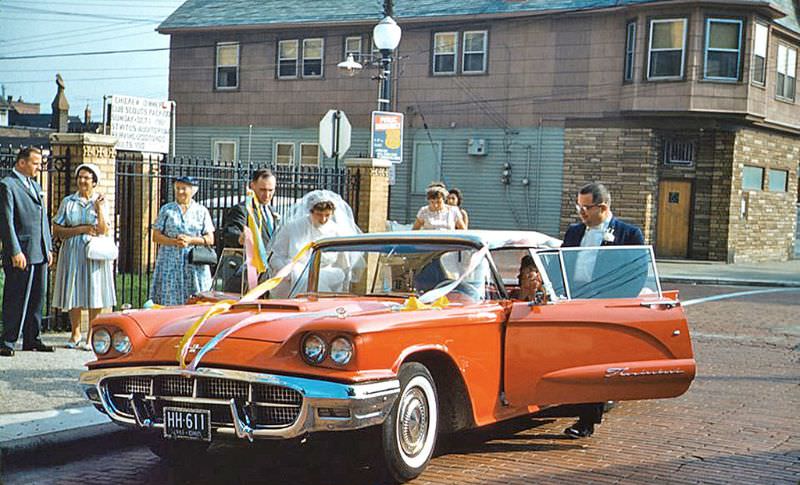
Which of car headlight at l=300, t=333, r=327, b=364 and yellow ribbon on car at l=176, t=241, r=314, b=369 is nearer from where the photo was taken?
car headlight at l=300, t=333, r=327, b=364

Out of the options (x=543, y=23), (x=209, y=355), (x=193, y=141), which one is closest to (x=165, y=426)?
(x=209, y=355)

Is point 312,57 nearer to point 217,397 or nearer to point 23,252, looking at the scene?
point 23,252

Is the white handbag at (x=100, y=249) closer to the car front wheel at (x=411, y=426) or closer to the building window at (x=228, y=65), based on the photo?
the car front wheel at (x=411, y=426)

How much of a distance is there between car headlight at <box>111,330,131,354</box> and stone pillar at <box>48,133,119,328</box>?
5.21m

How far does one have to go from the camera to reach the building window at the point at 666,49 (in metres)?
27.8

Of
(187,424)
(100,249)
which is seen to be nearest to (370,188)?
(100,249)

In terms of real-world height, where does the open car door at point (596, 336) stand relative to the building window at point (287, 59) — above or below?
below

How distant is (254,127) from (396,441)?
98.2 feet

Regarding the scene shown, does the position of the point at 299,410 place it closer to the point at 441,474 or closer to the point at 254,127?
the point at 441,474

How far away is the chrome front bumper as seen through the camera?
529 centimetres

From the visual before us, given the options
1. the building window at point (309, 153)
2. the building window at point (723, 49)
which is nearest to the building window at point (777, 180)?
the building window at point (723, 49)

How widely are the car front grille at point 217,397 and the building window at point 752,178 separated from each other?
26.1 metres

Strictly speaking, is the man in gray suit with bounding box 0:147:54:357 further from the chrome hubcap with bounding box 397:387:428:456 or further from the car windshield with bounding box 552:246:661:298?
the car windshield with bounding box 552:246:661:298

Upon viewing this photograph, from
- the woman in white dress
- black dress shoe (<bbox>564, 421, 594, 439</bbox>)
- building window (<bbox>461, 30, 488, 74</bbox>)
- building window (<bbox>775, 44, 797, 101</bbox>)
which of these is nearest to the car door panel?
black dress shoe (<bbox>564, 421, 594, 439</bbox>)
